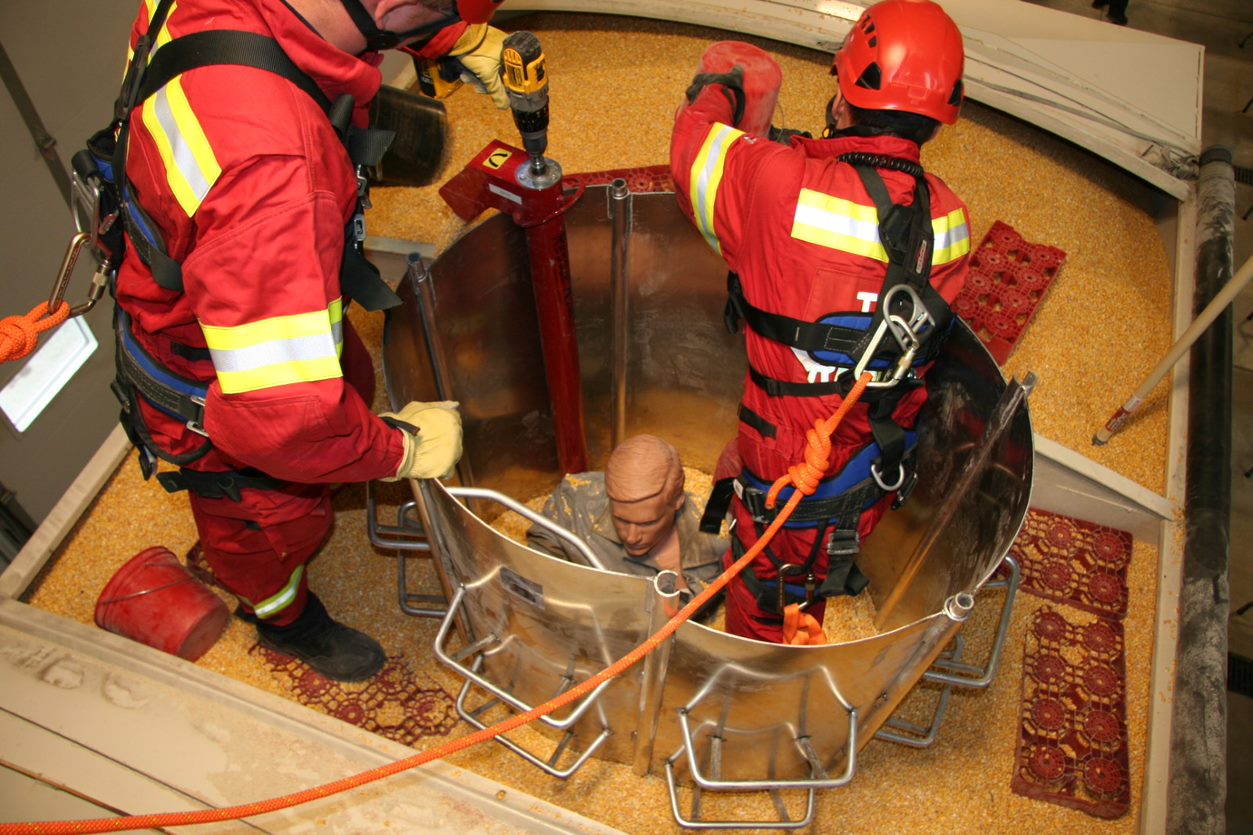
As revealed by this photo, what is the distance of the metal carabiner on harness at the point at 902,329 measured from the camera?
170cm

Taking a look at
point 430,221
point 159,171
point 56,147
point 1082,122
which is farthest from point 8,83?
point 1082,122

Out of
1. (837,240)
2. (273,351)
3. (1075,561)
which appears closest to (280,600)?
(273,351)

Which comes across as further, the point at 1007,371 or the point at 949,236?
the point at 1007,371

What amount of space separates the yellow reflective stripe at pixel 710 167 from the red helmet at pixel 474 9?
1.72ft

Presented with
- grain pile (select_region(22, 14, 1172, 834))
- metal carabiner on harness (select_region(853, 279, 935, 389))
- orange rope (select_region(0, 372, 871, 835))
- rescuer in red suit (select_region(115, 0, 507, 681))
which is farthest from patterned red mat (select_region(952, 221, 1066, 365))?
rescuer in red suit (select_region(115, 0, 507, 681))

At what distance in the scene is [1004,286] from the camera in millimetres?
2912

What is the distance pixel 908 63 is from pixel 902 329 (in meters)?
0.49

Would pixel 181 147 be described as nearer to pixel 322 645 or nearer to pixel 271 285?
pixel 271 285

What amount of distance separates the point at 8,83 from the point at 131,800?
72.3 inches

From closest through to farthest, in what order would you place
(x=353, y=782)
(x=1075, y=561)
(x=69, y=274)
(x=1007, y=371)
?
(x=353, y=782), (x=69, y=274), (x=1075, y=561), (x=1007, y=371)

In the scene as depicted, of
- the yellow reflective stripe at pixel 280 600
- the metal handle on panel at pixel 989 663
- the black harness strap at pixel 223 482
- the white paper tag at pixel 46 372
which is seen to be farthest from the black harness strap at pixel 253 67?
the white paper tag at pixel 46 372

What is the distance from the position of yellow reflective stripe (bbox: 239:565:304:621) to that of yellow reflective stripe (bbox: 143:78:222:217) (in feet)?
3.51

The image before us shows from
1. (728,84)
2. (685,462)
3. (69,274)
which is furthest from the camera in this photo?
(685,462)

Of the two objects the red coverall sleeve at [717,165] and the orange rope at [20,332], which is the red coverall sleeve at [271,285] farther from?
the red coverall sleeve at [717,165]
